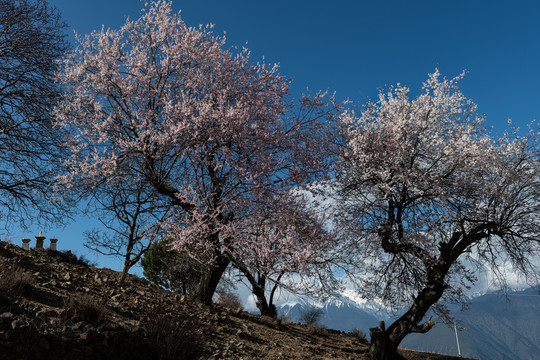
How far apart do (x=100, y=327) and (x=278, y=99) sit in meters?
7.88

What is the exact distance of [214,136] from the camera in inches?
400

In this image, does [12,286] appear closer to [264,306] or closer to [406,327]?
[406,327]

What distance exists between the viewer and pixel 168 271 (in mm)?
26625

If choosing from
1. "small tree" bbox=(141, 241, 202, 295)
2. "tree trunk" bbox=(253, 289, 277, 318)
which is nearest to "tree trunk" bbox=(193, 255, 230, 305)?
"tree trunk" bbox=(253, 289, 277, 318)

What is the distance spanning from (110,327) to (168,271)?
20.2m

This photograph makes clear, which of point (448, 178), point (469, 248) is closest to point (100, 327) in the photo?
point (448, 178)

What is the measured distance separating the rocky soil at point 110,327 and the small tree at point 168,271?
14.1 m

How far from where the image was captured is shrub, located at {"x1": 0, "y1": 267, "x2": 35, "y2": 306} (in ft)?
24.1

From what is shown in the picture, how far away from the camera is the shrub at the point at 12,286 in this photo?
24.1 feet

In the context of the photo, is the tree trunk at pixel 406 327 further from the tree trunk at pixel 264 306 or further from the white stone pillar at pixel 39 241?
the white stone pillar at pixel 39 241

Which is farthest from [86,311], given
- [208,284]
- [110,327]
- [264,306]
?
[264,306]

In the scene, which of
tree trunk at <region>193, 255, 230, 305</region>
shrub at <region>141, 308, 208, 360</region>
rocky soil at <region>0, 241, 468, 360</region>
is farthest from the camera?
tree trunk at <region>193, 255, 230, 305</region>

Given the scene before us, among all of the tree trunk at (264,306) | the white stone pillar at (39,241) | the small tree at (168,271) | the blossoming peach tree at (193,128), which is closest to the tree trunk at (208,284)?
the blossoming peach tree at (193,128)

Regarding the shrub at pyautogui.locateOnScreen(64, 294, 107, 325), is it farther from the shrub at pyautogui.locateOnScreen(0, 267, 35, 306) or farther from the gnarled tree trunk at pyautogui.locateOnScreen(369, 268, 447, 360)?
the gnarled tree trunk at pyautogui.locateOnScreen(369, 268, 447, 360)
